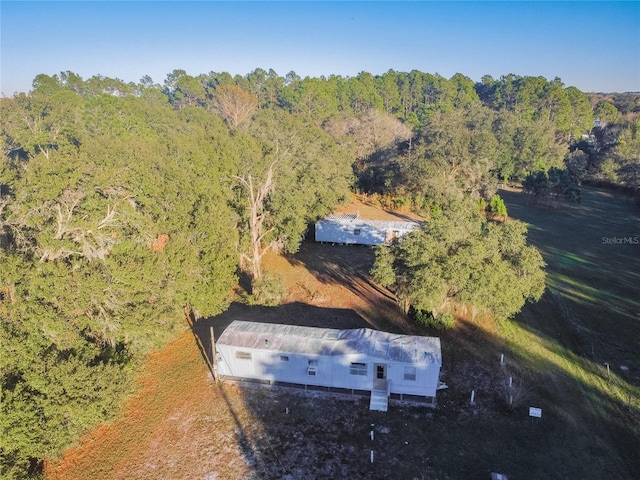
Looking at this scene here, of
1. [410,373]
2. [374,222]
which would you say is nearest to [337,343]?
[410,373]

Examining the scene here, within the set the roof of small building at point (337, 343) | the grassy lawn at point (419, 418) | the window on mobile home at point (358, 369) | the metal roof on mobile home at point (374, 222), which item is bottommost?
the grassy lawn at point (419, 418)

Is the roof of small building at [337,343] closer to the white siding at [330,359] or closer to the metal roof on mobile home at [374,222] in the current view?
the white siding at [330,359]

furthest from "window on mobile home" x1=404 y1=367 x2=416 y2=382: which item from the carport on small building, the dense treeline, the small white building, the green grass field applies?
the small white building

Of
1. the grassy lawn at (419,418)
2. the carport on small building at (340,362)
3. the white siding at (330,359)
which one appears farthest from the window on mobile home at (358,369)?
the grassy lawn at (419,418)

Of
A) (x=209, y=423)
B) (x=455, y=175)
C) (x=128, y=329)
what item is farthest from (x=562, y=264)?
(x=128, y=329)

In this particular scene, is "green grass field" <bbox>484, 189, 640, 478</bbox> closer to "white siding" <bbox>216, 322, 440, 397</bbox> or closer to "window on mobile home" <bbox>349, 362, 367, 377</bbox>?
"white siding" <bbox>216, 322, 440, 397</bbox>

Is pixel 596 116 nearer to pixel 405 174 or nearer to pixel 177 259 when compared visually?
pixel 405 174
